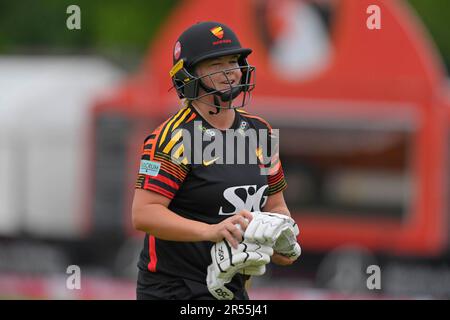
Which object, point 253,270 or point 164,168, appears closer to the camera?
point 164,168

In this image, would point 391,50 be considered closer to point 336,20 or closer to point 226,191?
point 336,20

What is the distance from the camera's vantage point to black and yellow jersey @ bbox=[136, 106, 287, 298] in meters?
5.25

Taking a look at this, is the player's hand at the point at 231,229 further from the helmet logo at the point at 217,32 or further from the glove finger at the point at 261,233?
the helmet logo at the point at 217,32

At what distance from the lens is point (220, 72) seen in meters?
5.42

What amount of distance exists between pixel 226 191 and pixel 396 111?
372 inches

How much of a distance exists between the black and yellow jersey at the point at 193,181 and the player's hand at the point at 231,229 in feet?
0.72

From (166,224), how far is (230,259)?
1.10ft

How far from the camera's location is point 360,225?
14.9 meters

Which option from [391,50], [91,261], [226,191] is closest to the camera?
[226,191]

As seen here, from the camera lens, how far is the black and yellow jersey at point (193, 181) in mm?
5254

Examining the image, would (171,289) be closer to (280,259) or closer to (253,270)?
(253,270)

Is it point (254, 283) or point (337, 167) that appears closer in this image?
point (254, 283)

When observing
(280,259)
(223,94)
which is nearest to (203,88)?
(223,94)
